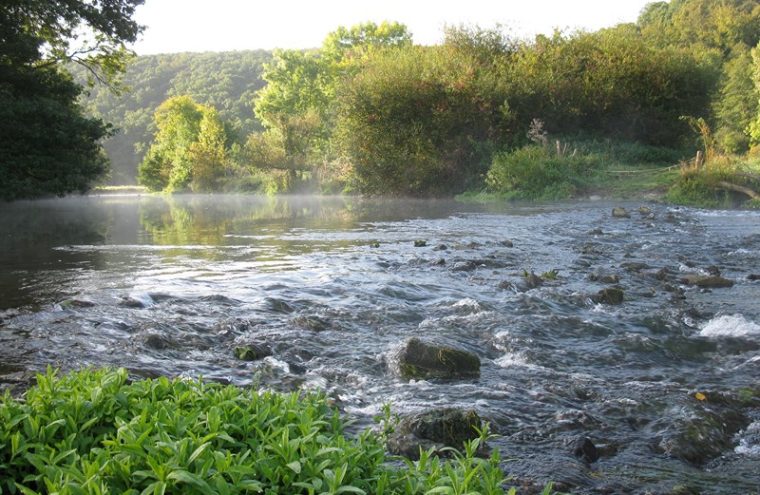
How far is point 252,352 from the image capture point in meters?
5.36

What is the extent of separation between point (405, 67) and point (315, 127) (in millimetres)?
16143

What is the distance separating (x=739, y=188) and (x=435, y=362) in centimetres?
1842

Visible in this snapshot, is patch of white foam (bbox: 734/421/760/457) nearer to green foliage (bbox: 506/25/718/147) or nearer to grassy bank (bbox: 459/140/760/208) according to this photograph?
grassy bank (bbox: 459/140/760/208)

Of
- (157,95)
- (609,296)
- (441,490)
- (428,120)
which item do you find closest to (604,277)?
(609,296)

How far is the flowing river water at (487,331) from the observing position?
3836mm

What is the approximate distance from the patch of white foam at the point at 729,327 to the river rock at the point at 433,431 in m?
3.53

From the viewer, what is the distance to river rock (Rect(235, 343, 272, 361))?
5316 millimetres

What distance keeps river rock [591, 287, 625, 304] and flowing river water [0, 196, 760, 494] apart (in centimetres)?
11

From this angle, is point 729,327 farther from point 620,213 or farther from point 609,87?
point 609,87

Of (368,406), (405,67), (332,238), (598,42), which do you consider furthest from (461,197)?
(368,406)

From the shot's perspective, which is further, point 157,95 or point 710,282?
point 157,95

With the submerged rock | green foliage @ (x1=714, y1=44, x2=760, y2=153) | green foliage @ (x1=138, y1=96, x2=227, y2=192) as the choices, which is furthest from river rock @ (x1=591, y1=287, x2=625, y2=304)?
green foliage @ (x1=138, y1=96, x2=227, y2=192)

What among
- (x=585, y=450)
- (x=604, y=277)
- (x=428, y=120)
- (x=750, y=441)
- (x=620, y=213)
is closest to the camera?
(x=585, y=450)

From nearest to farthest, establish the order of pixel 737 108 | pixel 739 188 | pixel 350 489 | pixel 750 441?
pixel 350 489 < pixel 750 441 < pixel 739 188 < pixel 737 108
